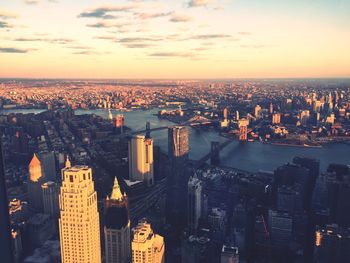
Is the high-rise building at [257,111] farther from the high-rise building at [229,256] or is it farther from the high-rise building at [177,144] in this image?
the high-rise building at [229,256]

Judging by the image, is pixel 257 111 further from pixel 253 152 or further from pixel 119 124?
pixel 119 124

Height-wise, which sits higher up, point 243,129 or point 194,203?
point 243,129

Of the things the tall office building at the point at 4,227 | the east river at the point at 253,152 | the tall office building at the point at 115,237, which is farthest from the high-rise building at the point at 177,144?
the tall office building at the point at 4,227

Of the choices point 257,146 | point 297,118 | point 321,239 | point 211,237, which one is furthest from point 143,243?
point 297,118

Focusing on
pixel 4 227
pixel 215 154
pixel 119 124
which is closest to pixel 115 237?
pixel 4 227

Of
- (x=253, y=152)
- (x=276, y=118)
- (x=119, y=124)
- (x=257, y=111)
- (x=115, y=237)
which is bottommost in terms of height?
(x=253, y=152)

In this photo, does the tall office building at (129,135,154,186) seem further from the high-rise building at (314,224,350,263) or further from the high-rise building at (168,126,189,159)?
the high-rise building at (314,224,350,263)
